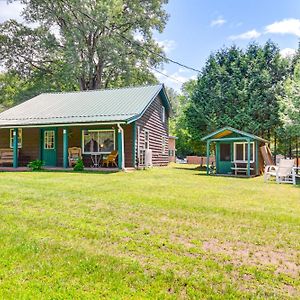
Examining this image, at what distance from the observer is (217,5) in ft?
50.5

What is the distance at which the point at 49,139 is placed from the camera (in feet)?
53.1

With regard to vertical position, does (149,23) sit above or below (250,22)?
above

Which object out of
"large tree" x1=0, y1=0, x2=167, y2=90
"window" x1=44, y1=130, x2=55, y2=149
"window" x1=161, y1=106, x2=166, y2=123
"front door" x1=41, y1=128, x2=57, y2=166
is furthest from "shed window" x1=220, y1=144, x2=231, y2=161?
"large tree" x1=0, y1=0, x2=167, y2=90

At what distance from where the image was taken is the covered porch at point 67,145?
14.7m

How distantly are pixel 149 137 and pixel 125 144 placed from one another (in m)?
2.44

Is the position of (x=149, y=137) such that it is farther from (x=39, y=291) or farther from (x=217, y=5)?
(x=39, y=291)

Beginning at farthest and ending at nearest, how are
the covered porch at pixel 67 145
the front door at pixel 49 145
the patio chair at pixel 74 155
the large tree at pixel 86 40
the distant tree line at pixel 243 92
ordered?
the large tree at pixel 86 40 < the distant tree line at pixel 243 92 < the front door at pixel 49 145 < the covered porch at pixel 67 145 < the patio chair at pixel 74 155

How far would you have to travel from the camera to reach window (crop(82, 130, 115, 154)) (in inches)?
591

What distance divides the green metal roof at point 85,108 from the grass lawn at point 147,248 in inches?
318

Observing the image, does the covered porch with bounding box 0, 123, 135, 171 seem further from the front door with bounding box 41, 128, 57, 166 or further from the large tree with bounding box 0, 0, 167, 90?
the large tree with bounding box 0, 0, 167, 90

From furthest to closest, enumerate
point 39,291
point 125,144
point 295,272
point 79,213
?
point 125,144, point 79,213, point 295,272, point 39,291

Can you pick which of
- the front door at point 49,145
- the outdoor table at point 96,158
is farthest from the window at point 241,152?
the front door at point 49,145

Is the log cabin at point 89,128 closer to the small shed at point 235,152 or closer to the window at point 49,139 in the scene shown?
the window at point 49,139

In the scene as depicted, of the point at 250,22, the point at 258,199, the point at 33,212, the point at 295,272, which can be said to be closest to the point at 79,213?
the point at 33,212
